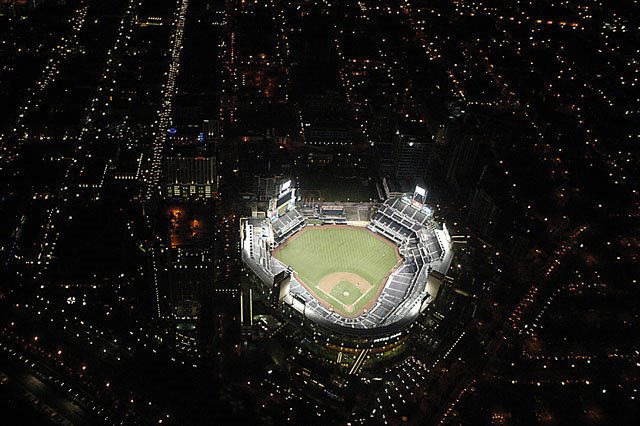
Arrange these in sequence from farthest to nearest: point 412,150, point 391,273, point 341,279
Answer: point 412,150 < point 391,273 < point 341,279

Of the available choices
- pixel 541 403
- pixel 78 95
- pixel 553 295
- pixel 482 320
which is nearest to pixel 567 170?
pixel 553 295

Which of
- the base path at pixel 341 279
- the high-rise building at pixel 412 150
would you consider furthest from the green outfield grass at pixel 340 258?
the high-rise building at pixel 412 150

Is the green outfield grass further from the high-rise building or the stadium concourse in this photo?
the high-rise building

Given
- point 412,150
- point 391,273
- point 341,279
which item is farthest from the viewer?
point 412,150

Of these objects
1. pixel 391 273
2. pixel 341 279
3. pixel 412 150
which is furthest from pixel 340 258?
pixel 412 150

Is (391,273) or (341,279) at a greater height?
(391,273)

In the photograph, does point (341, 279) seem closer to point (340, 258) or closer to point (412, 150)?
Answer: point (340, 258)

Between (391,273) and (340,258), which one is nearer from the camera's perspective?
(391,273)
